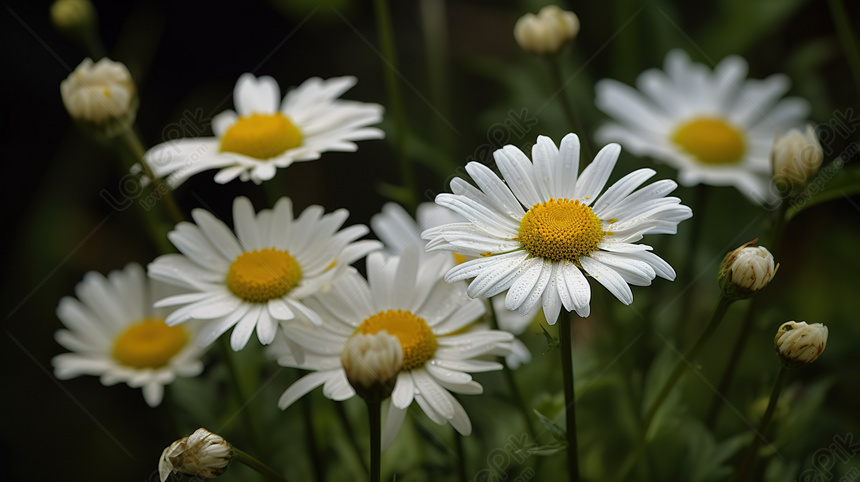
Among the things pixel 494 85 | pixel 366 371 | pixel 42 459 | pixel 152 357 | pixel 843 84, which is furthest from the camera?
pixel 494 85

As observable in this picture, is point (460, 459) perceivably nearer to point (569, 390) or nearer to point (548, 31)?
point (569, 390)

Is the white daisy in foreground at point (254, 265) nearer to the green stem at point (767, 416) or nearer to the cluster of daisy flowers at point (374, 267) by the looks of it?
the cluster of daisy flowers at point (374, 267)

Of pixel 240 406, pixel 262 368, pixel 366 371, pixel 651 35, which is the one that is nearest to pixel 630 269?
pixel 366 371

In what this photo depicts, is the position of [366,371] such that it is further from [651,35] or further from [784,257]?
[651,35]

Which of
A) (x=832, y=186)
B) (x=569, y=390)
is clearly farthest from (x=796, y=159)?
(x=569, y=390)

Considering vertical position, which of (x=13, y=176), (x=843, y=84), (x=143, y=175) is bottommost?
(x=843, y=84)
